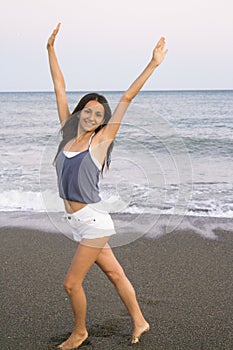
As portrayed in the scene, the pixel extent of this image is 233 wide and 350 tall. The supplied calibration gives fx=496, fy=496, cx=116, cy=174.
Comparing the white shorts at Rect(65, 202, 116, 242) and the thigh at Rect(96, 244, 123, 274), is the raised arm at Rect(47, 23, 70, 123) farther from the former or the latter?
the thigh at Rect(96, 244, 123, 274)

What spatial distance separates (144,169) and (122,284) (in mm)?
1011

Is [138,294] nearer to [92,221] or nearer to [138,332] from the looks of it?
[138,332]

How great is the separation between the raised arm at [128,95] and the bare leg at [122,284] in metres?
0.79

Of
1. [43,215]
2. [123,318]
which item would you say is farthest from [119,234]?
[43,215]

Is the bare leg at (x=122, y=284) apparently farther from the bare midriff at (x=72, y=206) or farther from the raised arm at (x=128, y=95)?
the raised arm at (x=128, y=95)

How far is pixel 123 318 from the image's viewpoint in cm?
379

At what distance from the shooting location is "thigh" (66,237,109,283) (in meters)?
3.07

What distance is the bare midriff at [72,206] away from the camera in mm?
3025

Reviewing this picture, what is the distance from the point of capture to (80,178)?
2.99 meters

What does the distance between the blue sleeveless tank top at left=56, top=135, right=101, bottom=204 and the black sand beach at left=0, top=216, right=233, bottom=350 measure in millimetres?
1085

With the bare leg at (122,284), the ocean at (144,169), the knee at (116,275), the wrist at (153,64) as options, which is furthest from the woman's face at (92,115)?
the knee at (116,275)

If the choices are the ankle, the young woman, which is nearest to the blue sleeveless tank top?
the young woman

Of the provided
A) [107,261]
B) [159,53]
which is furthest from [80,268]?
[159,53]

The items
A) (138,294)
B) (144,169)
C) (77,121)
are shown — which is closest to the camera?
(77,121)
